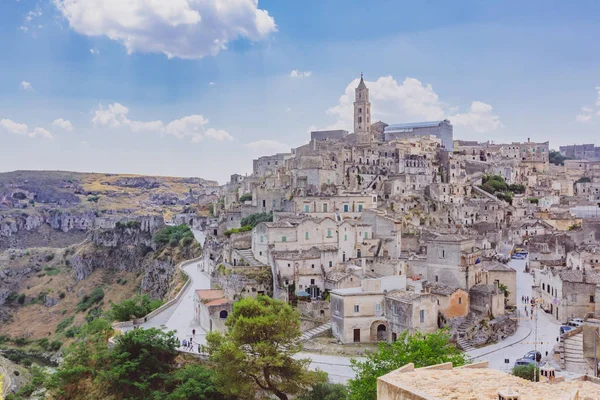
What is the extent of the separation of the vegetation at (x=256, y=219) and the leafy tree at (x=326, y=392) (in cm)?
3297

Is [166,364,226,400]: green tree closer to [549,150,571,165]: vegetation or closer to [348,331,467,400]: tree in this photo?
[348,331,467,400]: tree

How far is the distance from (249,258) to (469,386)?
34094mm

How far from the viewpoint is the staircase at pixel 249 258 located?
4397cm

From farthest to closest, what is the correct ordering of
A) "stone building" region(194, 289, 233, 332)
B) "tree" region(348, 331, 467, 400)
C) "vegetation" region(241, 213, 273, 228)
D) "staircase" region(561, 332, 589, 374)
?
1. "vegetation" region(241, 213, 273, 228)
2. "stone building" region(194, 289, 233, 332)
3. "staircase" region(561, 332, 589, 374)
4. "tree" region(348, 331, 467, 400)

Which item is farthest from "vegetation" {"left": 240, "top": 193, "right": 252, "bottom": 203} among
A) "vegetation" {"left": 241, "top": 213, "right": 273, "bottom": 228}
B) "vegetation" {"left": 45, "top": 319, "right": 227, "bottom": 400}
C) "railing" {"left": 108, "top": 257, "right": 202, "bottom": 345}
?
"vegetation" {"left": 45, "top": 319, "right": 227, "bottom": 400}

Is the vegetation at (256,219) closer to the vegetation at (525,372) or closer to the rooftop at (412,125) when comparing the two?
the vegetation at (525,372)

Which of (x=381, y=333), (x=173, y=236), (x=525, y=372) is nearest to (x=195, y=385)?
(x=381, y=333)

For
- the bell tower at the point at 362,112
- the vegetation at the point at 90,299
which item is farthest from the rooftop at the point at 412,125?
the vegetation at the point at 90,299

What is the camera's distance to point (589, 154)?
135875 mm

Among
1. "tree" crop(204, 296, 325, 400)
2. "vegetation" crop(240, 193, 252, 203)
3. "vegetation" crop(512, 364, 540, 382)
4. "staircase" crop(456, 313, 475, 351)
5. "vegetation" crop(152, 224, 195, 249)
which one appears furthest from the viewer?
"vegetation" crop(240, 193, 252, 203)

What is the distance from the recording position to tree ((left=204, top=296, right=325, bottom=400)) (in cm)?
2655

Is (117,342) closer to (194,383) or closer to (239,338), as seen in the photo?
(194,383)

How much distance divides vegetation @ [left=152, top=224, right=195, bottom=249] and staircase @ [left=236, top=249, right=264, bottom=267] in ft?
91.6

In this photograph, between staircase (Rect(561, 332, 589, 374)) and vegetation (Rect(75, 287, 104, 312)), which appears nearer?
staircase (Rect(561, 332, 589, 374))
